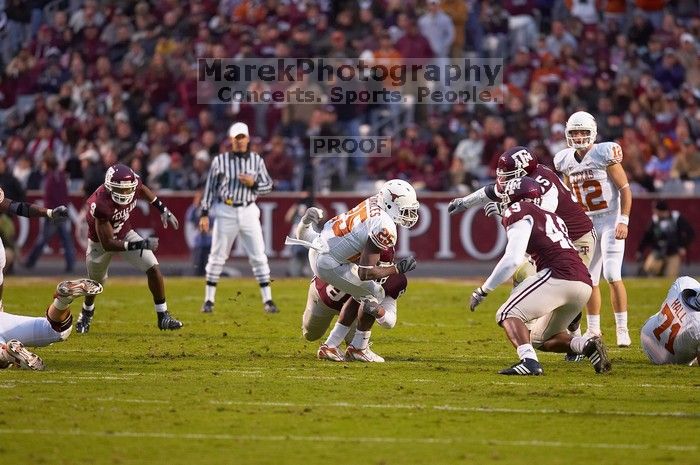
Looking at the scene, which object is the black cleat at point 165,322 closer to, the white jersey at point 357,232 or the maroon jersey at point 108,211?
the maroon jersey at point 108,211

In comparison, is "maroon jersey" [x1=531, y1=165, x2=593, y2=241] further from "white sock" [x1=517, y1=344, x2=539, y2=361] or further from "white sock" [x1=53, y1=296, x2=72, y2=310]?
"white sock" [x1=53, y1=296, x2=72, y2=310]

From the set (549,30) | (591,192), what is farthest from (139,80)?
(591,192)

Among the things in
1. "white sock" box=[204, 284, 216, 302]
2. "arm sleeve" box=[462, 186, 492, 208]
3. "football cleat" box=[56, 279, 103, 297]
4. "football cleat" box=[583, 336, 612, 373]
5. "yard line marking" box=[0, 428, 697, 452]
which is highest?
"arm sleeve" box=[462, 186, 492, 208]

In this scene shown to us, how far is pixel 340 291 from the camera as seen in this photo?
383 inches

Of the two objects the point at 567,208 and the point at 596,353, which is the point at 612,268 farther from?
the point at 596,353

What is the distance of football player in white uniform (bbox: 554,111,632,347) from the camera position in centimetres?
1078

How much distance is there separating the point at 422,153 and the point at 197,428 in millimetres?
13320

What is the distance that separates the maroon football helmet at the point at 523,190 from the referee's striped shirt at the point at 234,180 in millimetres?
4931

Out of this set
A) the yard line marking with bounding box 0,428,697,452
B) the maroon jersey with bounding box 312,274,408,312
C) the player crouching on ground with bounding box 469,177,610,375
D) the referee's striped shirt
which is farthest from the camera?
the referee's striped shirt

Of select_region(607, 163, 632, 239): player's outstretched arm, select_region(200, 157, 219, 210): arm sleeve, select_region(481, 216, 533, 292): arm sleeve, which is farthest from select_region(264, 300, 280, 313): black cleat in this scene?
select_region(481, 216, 533, 292): arm sleeve

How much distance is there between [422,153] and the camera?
792 inches

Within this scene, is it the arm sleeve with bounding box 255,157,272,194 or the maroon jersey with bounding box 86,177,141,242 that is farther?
the arm sleeve with bounding box 255,157,272,194

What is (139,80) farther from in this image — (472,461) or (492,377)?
(472,461)

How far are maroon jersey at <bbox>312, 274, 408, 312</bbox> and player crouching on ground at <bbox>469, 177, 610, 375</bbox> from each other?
3.35 ft
